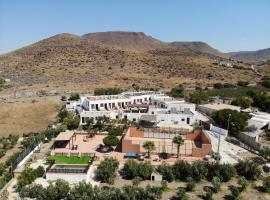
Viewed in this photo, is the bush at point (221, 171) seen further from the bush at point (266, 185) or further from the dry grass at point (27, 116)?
the dry grass at point (27, 116)

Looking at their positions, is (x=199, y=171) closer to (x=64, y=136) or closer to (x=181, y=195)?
(x=181, y=195)

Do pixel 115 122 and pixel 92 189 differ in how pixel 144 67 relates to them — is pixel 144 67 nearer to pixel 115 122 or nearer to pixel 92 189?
pixel 115 122

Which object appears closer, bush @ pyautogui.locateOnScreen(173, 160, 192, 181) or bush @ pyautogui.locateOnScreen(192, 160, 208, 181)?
bush @ pyautogui.locateOnScreen(192, 160, 208, 181)

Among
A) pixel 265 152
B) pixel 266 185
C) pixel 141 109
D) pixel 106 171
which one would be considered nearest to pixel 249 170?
pixel 266 185

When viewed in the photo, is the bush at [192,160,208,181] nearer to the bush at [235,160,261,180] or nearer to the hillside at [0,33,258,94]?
the bush at [235,160,261,180]

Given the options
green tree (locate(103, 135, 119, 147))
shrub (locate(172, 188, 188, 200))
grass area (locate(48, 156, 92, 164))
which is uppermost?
green tree (locate(103, 135, 119, 147))

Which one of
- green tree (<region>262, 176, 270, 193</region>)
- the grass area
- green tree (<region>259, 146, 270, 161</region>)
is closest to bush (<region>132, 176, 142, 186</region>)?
the grass area
